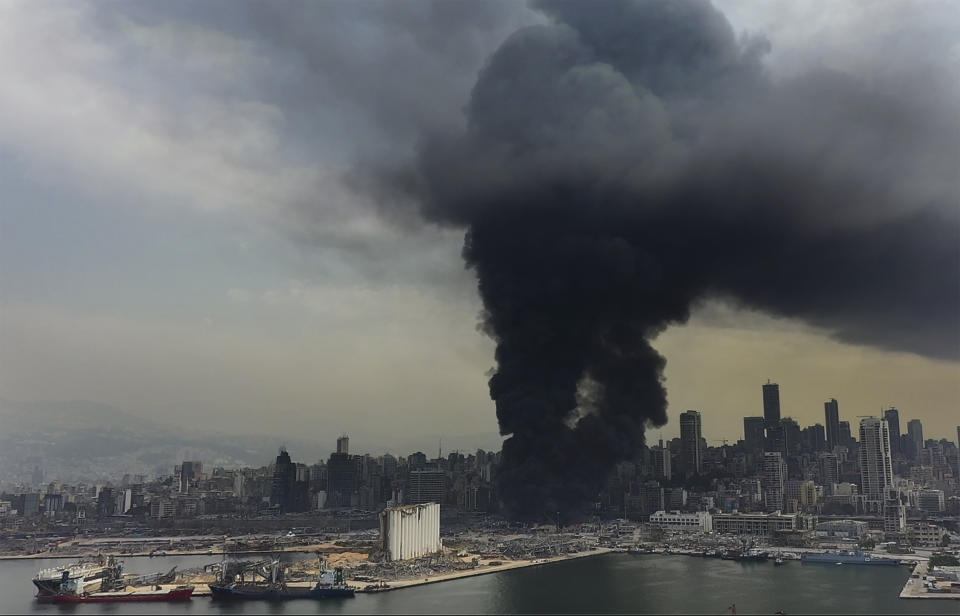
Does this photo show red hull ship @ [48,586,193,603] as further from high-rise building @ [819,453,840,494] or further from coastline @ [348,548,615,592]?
high-rise building @ [819,453,840,494]

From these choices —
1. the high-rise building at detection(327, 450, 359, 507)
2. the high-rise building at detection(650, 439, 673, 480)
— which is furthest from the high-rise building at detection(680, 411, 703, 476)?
the high-rise building at detection(327, 450, 359, 507)

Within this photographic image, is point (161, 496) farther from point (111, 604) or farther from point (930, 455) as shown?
point (930, 455)

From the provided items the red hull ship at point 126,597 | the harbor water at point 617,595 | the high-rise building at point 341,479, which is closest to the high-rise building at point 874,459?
the harbor water at point 617,595

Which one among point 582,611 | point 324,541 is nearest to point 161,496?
point 324,541

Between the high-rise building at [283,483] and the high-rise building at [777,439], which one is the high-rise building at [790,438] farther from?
the high-rise building at [283,483]

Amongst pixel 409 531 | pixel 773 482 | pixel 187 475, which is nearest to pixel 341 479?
pixel 187 475

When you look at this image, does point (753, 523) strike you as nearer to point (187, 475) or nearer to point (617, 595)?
point (617, 595)

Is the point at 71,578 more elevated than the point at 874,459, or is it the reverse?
the point at 874,459
